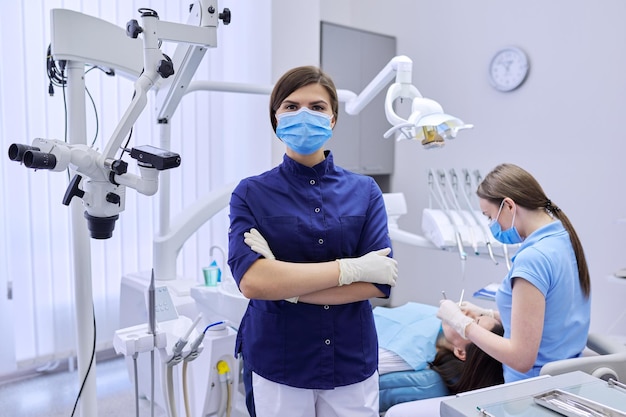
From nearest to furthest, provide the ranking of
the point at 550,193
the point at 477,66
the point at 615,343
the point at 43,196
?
the point at 615,343
the point at 43,196
the point at 550,193
the point at 477,66

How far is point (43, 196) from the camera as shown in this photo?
2.58 m

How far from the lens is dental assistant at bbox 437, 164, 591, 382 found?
4.54 feet

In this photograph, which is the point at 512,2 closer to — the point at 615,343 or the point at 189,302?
the point at 615,343

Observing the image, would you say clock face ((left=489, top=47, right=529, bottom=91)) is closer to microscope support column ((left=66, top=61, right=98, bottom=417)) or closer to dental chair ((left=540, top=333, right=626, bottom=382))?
dental chair ((left=540, top=333, right=626, bottom=382))

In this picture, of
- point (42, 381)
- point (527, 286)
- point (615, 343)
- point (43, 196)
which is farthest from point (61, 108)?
point (615, 343)

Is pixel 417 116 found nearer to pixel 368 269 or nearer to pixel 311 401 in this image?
pixel 368 269

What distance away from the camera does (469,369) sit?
1771 mm

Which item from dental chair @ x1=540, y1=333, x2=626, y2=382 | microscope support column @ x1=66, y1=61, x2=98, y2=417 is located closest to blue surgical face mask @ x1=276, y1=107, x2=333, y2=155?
microscope support column @ x1=66, y1=61, x2=98, y2=417

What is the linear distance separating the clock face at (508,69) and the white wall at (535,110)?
0.04 m

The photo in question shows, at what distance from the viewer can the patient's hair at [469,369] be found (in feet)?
5.68

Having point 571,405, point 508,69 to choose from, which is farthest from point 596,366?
point 508,69

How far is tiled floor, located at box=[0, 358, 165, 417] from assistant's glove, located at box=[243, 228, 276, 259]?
137 cm

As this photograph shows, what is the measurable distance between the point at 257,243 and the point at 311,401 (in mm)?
398

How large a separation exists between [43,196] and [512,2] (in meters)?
2.84
